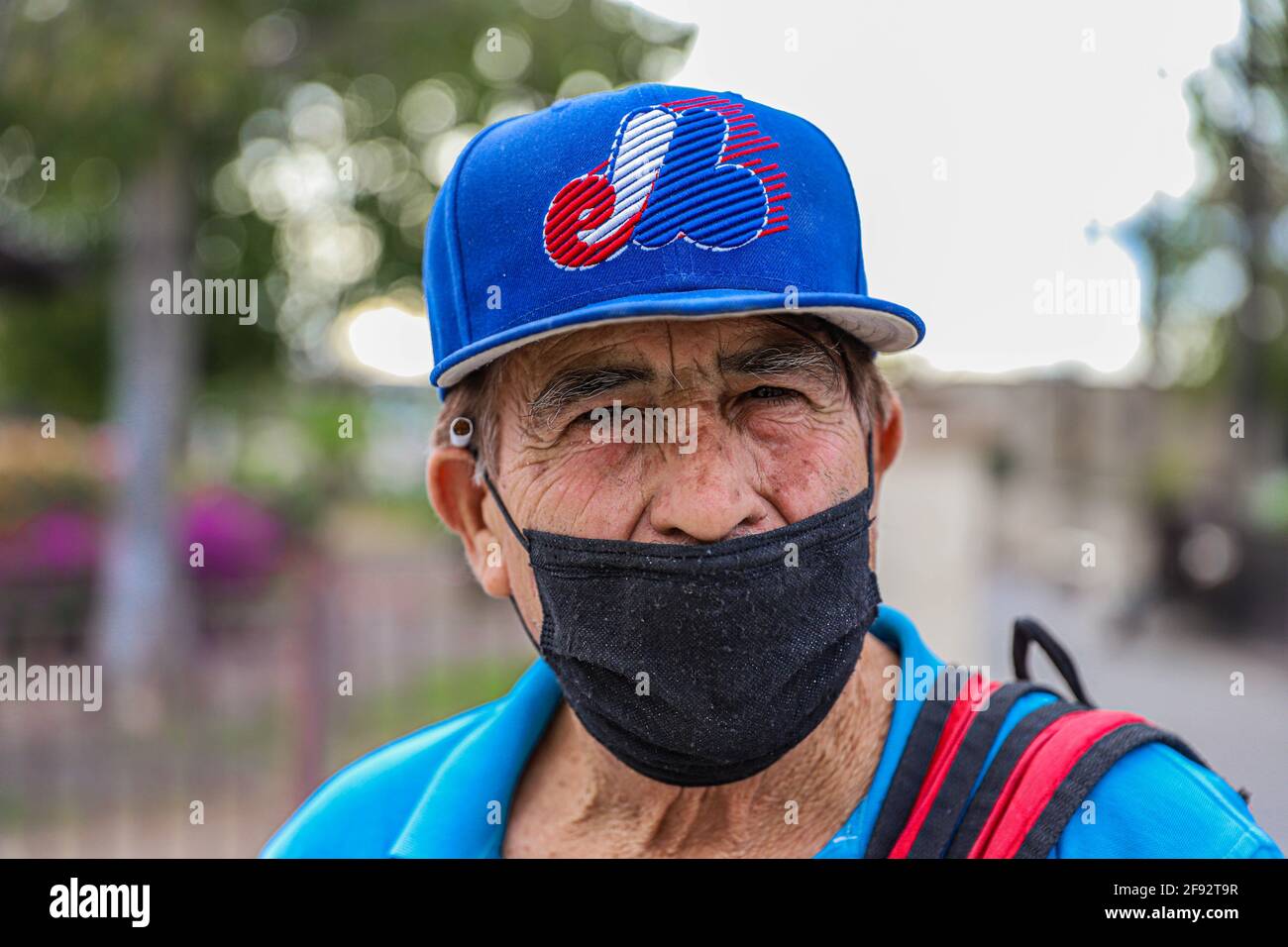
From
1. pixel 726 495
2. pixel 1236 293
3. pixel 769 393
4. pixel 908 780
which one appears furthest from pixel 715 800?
pixel 1236 293

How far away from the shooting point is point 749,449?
5.16 feet

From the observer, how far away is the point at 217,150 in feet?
26.5

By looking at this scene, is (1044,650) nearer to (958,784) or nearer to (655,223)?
(958,784)

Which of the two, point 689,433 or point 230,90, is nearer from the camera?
point 689,433

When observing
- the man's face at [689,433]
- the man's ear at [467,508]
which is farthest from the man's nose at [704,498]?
the man's ear at [467,508]

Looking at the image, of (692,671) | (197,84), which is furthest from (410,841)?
(197,84)

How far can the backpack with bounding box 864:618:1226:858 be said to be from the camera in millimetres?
1444

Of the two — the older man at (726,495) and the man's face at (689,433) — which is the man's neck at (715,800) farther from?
the man's face at (689,433)

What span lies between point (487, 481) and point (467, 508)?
0.11 metres

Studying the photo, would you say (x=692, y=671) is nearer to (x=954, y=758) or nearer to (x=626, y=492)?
(x=626, y=492)

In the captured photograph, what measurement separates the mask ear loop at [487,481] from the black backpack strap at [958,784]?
0.63m

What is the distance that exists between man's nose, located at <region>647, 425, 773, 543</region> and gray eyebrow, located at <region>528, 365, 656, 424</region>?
0.13 meters

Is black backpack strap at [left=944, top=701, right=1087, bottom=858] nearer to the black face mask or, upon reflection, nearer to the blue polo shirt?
the blue polo shirt

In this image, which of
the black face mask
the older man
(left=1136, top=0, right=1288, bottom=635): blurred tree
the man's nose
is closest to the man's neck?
the older man
